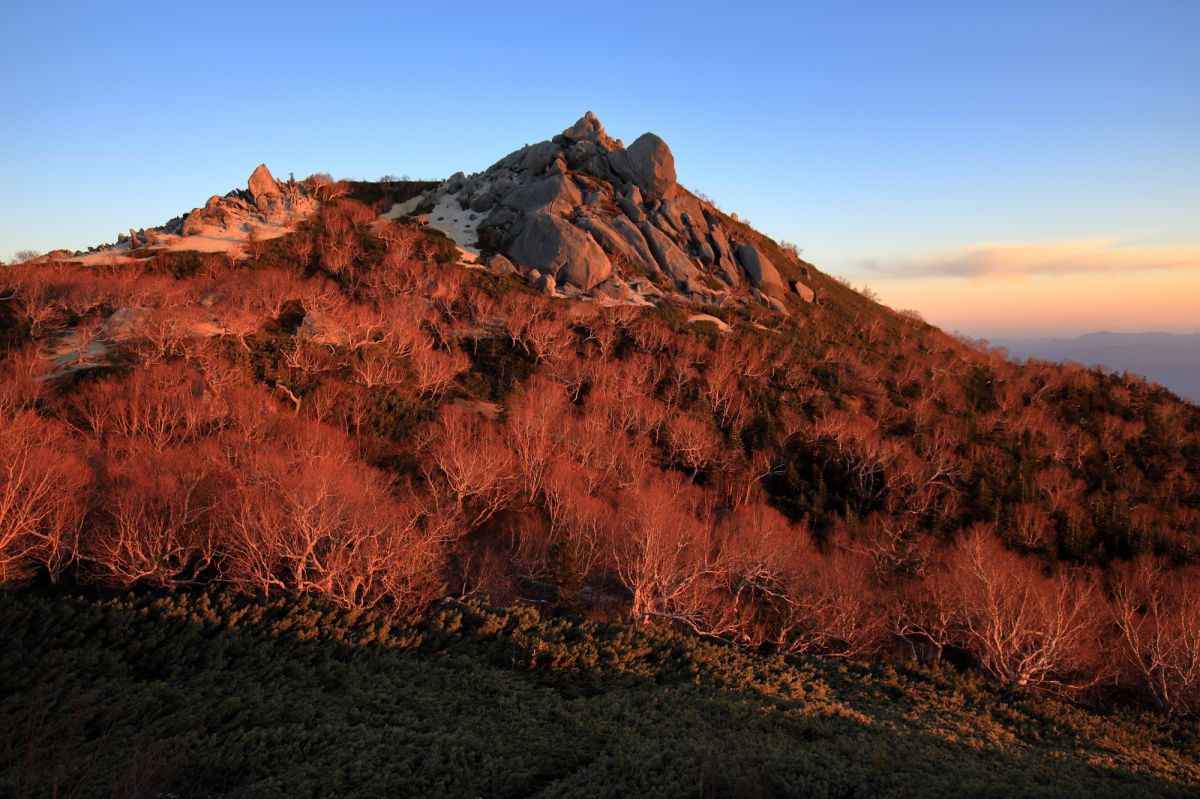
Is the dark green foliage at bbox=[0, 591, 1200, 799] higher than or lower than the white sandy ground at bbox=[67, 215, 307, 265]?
lower

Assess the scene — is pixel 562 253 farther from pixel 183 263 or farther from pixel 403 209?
pixel 183 263

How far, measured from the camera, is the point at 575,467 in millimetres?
37438

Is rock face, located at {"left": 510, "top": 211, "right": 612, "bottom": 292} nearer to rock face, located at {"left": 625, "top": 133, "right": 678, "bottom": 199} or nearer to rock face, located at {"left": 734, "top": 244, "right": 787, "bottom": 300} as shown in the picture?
rock face, located at {"left": 625, "top": 133, "right": 678, "bottom": 199}

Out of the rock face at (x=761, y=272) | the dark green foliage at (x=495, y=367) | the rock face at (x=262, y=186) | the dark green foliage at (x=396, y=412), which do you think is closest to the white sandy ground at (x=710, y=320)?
the rock face at (x=761, y=272)

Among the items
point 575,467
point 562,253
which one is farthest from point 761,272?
point 575,467

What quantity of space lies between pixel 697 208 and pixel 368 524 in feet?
258

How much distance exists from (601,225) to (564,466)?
1942 inches

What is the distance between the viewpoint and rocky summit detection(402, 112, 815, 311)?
72.6 metres

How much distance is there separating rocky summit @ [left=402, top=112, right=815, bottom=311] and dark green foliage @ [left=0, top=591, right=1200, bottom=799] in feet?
174

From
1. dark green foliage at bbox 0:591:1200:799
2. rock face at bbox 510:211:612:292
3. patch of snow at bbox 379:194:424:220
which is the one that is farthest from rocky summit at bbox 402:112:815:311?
dark green foliage at bbox 0:591:1200:799

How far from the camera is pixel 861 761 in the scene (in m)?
13.6

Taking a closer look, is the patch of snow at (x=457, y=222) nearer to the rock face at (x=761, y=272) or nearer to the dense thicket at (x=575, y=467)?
the dense thicket at (x=575, y=467)

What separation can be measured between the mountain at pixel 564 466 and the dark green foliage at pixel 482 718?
377mm

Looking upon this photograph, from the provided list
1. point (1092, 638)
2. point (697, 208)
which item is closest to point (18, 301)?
point (1092, 638)
